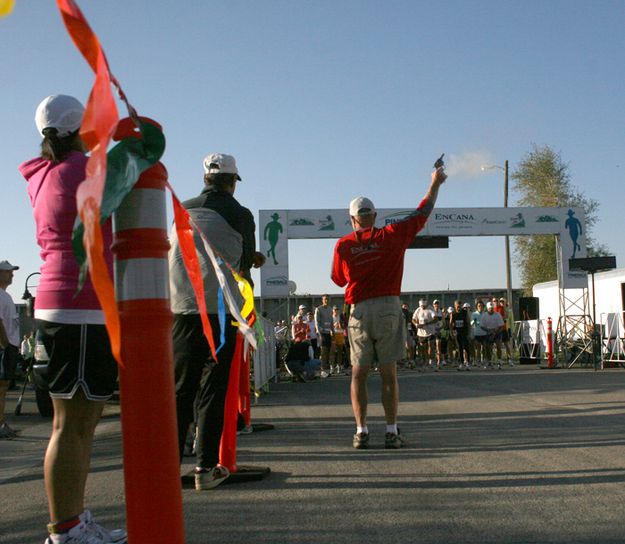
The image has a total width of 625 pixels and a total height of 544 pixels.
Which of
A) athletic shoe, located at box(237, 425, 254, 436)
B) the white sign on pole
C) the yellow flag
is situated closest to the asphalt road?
athletic shoe, located at box(237, 425, 254, 436)

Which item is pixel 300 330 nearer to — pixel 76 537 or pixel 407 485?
pixel 407 485

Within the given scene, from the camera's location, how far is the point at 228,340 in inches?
180

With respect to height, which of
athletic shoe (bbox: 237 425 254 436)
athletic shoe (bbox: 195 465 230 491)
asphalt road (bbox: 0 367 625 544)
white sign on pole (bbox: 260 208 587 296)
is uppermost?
white sign on pole (bbox: 260 208 587 296)

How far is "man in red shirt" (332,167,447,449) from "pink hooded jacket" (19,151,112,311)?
3160 mm

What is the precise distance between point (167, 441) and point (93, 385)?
3.57 feet

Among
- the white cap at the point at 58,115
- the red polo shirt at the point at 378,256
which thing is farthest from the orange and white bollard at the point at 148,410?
the red polo shirt at the point at 378,256

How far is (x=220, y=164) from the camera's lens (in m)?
4.92

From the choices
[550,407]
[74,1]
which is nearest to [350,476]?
[74,1]

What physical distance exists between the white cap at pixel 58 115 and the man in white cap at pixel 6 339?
5992mm

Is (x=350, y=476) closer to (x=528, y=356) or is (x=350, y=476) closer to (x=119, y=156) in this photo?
(x=119, y=156)

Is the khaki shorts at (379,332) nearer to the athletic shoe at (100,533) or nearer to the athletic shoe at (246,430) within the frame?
the athletic shoe at (246,430)

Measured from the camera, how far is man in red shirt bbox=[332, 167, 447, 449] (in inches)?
230

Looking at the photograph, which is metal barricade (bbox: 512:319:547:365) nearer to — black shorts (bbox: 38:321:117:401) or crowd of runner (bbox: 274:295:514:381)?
crowd of runner (bbox: 274:295:514:381)

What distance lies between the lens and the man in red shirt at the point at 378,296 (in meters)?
5.84
